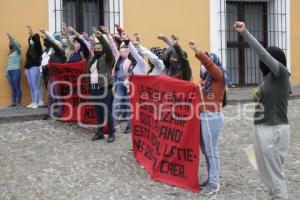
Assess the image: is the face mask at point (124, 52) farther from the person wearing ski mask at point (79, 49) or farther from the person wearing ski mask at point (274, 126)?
the person wearing ski mask at point (274, 126)

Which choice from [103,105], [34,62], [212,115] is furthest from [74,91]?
[212,115]

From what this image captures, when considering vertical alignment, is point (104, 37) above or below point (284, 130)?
above

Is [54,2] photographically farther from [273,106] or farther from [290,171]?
[273,106]

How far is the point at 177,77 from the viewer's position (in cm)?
744

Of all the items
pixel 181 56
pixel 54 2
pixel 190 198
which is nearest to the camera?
pixel 190 198

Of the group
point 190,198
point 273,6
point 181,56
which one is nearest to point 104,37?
point 181,56

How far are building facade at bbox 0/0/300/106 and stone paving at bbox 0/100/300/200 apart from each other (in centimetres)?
322

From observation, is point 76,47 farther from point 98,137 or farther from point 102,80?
point 98,137

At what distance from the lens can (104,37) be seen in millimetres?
9164

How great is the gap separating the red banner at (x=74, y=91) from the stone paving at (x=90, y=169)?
0.25 m

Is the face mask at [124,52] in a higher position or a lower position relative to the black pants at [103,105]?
higher

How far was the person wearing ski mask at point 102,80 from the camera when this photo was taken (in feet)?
30.2

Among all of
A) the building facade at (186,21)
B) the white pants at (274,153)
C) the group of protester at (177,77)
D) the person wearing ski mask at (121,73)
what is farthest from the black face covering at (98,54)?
the white pants at (274,153)

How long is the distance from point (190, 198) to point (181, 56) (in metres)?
1.91
